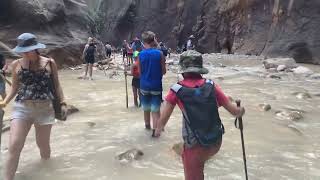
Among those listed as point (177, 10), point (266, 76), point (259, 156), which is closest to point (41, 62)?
point (259, 156)

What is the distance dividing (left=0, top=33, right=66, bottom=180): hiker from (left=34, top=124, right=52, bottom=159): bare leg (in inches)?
7.1

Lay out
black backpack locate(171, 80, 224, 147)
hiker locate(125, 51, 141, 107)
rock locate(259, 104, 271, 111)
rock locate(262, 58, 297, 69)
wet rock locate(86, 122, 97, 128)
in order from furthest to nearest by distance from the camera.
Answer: rock locate(262, 58, 297, 69) < rock locate(259, 104, 271, 111) < wet rock locate(86, 122, 97, 128) < hiker locate(125, 51, 141, 107) < black backpack locate(171, 80, 224, 147)

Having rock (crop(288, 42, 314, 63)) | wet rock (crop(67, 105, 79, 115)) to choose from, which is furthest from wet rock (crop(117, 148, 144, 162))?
rock (crop(288, 42, 314, 63))

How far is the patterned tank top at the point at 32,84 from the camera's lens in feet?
16.8

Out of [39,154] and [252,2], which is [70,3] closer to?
[252,2]

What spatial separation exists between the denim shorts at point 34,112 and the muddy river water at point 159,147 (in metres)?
0.74

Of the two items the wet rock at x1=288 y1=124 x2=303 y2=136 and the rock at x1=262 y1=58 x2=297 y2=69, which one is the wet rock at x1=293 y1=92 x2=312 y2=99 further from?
the rock at x1=262 y1=58 x2=297 y2=69

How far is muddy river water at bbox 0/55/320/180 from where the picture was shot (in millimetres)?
5691

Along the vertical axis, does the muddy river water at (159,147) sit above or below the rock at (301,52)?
below

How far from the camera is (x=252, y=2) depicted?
3325 cm

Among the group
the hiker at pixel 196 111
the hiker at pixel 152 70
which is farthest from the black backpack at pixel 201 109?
the hiker at pixel 152 70

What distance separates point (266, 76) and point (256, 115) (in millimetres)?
8835

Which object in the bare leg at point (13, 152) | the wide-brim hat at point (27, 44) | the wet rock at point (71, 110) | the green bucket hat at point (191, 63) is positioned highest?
the wide-brim hat at point (27, 44)

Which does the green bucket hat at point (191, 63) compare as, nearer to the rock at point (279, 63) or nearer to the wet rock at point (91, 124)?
the wet rock at point (91, 124)
